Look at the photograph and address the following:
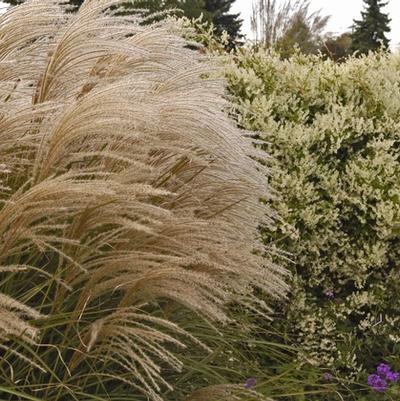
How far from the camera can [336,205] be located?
4.07m

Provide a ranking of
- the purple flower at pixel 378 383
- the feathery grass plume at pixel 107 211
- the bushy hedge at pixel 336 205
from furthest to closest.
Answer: the bushy hedge at pixel 336 205 → the purple flower at pixel 378 383 → the feathery grass plume at pixel 107 211

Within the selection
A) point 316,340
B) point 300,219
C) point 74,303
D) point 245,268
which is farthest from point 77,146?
point 316,340

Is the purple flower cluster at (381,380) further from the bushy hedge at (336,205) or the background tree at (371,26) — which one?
the background tree at (371,26)

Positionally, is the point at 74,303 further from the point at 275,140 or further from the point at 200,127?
the point at 275,140

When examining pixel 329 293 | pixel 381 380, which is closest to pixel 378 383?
pixel 381 380

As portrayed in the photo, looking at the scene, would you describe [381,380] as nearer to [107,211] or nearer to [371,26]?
[107,211]

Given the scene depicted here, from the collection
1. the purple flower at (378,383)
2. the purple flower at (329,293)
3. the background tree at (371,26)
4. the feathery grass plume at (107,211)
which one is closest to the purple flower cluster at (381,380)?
the purple flower at (378,383)

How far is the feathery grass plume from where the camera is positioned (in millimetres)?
1925

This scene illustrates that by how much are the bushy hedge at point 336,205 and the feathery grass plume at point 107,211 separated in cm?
128

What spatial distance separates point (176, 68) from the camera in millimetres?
2988

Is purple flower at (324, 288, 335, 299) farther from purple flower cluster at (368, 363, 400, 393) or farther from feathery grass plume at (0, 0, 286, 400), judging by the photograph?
feathery grass plume at (0, 0, 286, 400)

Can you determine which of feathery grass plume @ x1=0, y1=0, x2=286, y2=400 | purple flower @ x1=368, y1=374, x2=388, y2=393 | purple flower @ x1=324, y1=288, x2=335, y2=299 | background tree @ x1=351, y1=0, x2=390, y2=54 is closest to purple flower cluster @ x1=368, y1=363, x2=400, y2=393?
purple flower @ x1=368, y1=374, x2=388, y2=393

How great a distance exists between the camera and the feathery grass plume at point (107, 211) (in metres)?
1.92

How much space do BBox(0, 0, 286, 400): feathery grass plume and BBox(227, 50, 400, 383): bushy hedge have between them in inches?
50.5
